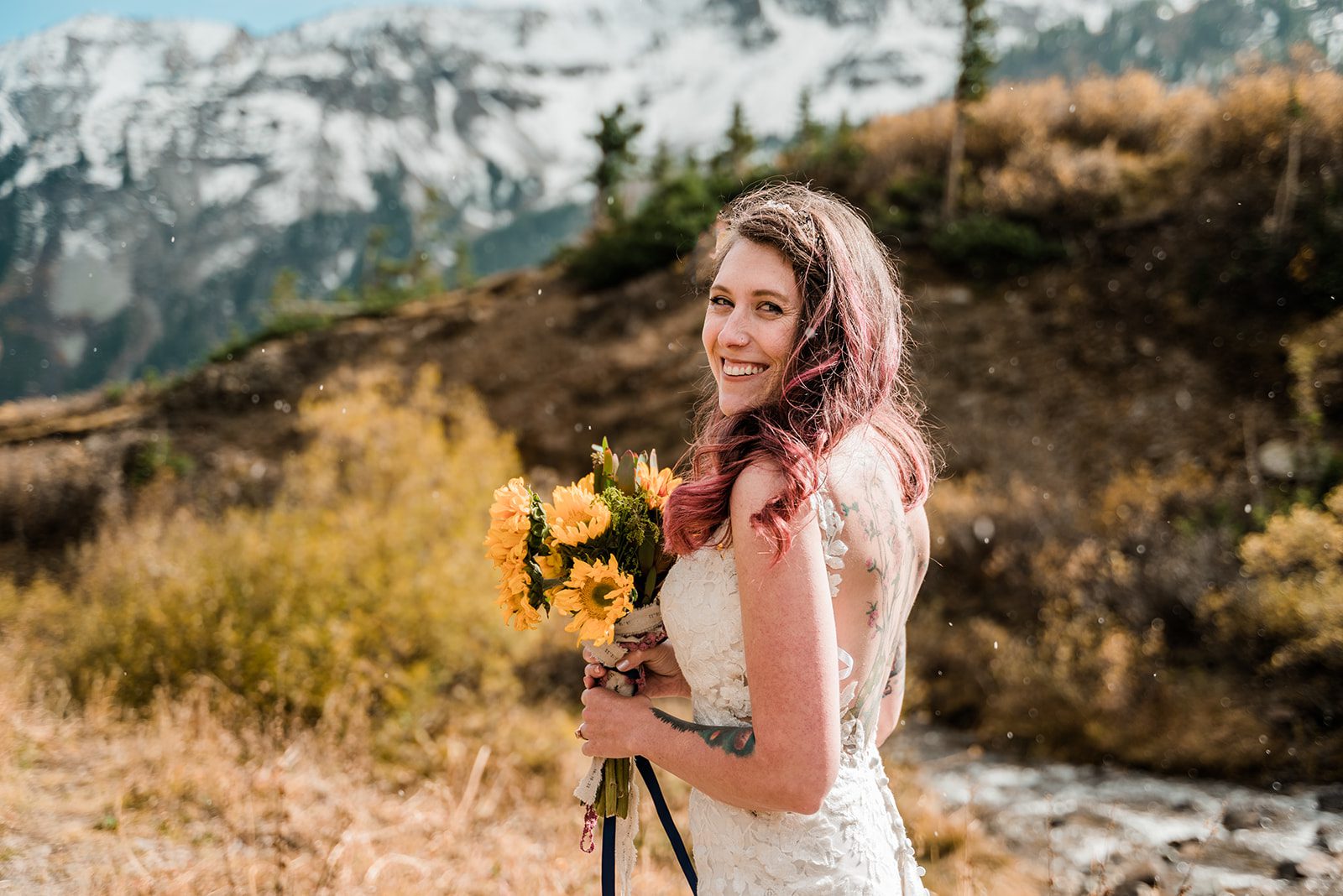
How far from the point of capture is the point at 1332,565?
716 centimetres

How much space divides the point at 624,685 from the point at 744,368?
772 millimetres

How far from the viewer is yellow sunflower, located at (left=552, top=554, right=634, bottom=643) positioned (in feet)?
5.22

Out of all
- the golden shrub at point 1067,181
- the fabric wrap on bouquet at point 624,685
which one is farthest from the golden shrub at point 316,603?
the golden shrub at point 1067,181

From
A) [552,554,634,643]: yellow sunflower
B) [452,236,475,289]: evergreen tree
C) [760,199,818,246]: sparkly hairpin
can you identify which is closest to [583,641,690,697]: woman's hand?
[552,554,634,643]: yellow sunflower

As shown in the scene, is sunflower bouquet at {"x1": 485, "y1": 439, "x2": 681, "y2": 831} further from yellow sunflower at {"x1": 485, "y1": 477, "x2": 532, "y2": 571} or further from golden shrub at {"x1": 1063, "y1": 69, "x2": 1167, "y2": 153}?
golden shrub at {"x1": 1063, "y1": 69, "x2": 1167, "y2": 153}

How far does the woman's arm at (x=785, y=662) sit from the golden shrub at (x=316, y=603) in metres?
6.45

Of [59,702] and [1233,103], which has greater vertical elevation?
[1233,103]

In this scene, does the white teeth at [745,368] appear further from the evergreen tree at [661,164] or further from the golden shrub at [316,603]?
the evergreen tree at [661,164]

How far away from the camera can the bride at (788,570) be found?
1299mm

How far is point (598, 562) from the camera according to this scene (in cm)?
163

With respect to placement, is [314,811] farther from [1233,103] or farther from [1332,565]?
[1233,103]

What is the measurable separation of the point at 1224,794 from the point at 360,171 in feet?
598

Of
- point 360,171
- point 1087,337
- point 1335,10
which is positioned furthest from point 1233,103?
point 360,171

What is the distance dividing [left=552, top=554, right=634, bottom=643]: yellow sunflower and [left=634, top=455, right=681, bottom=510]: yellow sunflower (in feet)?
0.72
